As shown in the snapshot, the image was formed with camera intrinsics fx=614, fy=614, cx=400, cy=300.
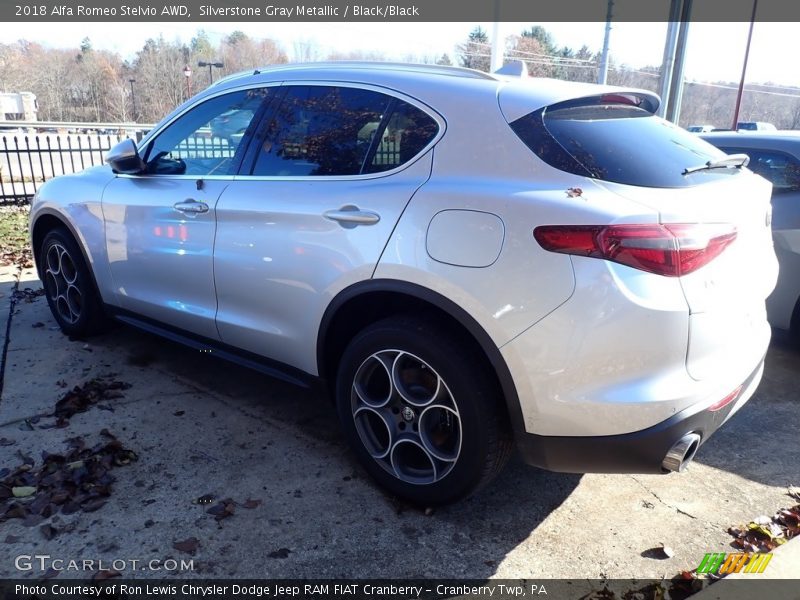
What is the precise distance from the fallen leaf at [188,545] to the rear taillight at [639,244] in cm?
185

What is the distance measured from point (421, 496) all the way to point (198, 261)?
5.98 feet

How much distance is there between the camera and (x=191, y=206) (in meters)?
3.49

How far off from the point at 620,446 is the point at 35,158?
43.8 ft

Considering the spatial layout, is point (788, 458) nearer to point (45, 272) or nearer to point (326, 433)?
point (326, 433)

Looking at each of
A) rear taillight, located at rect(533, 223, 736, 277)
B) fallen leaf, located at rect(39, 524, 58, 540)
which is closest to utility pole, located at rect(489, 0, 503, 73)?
rear taillight, located at rect(533, 223, 736, 277)

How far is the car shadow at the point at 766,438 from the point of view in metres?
3.23

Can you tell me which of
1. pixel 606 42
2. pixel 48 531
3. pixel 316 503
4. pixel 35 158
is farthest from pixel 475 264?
pixel 606 42

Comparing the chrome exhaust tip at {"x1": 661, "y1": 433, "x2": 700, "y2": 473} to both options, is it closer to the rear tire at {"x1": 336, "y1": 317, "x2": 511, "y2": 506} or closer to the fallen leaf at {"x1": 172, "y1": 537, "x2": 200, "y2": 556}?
the rear tire at {"x1": 336, "y1": 317, "x2": 511, "y2": 506}

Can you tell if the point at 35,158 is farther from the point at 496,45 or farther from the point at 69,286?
the point at 496,45

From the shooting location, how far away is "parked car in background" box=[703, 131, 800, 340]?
4.25m

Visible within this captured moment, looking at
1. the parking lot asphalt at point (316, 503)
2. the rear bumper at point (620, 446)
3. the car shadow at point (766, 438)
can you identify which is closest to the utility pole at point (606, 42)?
the car shadow at point (766, 438)

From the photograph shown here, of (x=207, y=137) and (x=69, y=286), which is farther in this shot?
(x=69, y=286)

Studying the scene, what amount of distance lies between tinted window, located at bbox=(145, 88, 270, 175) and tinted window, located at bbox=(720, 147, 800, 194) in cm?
361

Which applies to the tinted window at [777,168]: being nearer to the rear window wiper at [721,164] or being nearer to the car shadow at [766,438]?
the car shadow at [766,438]
